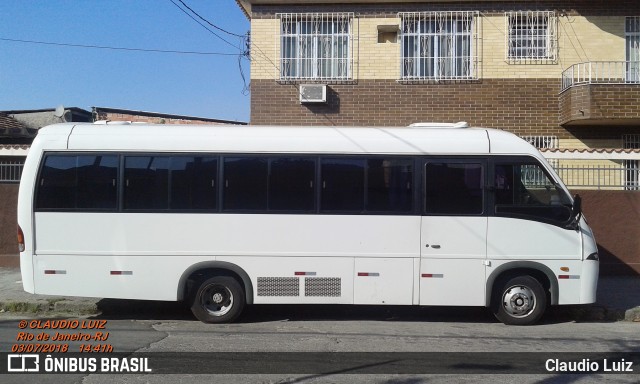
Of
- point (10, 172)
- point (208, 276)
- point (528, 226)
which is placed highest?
Result: point (10, 172)

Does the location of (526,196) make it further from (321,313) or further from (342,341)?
(321,313)

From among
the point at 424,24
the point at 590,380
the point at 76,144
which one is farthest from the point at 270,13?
the point at 590,380

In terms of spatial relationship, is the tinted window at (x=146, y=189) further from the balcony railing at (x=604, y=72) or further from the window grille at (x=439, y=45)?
the balcony railing at (x=604, y=72)

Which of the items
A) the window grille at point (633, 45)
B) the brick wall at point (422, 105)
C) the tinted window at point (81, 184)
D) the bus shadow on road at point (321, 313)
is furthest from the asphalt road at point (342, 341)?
the window grille at point (633, 45)

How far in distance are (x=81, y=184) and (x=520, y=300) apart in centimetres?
644

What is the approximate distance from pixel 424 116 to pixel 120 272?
374 inches

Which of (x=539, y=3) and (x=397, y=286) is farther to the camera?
(x=539, y=3)

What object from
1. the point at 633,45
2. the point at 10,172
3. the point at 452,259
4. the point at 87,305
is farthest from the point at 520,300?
the point at 10,172

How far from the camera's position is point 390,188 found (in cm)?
917

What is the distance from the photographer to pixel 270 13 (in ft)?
54.6

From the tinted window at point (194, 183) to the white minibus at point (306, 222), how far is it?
0.05ft

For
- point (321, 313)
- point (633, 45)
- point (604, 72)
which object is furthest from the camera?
point (633, 45)

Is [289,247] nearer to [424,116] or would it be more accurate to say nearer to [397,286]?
[397,286]

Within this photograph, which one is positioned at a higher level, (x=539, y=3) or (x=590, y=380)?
(x=539, y=3)
